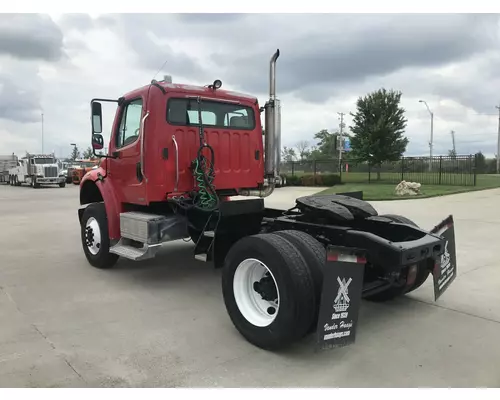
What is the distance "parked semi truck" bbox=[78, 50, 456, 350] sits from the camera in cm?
348

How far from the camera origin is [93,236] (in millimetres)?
6508

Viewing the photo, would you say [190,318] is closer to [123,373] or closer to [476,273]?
[123,373]

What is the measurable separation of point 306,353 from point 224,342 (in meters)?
0.73

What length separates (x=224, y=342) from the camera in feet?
12.9

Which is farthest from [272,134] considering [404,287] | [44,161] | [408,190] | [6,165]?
[6,165]


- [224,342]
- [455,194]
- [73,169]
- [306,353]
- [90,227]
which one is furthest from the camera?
[73,169]

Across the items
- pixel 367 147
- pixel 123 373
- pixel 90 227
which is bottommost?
pixel 123 373

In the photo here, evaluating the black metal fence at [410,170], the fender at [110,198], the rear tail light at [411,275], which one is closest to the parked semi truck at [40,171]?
the black metal fence at [410,170]

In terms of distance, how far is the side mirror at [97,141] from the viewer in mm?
5875

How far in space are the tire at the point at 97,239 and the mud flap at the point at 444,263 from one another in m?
4.23

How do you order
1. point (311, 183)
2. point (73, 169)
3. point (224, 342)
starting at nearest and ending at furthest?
1. point (224, 342)
2. point (311, 183)
3. point (73, 169)

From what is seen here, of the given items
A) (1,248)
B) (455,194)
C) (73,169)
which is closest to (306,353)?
(1,248)

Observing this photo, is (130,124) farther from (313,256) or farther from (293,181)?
(293,181)

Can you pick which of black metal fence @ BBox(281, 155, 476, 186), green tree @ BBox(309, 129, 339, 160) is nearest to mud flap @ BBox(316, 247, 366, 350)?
black metal fence @ BBox(281, 155, 476, 186)
